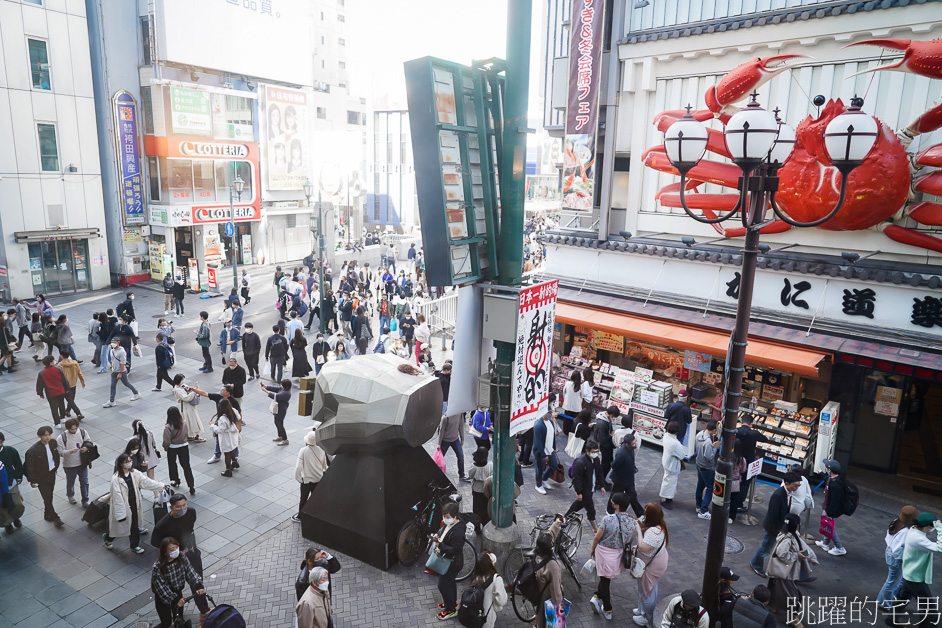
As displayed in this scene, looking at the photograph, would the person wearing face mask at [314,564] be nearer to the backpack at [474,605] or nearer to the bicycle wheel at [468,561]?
the backpack at [474,605]

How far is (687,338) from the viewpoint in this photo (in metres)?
12.1

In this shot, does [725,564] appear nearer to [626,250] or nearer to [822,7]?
[626,250]

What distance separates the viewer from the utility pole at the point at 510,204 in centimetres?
732

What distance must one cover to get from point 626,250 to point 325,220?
2145 centimetres

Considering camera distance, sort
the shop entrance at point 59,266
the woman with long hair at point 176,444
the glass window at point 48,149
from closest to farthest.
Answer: the woman with long hair at point 176,444, the glass window at point 48,149, the shop entrance at point 59,266

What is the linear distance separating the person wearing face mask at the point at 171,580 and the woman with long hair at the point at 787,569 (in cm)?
697

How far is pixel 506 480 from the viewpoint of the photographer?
8.37 meters

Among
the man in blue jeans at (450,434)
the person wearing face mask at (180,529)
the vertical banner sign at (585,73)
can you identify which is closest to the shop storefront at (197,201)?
the vertical banner sign at (585,73)

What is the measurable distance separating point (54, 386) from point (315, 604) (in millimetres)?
9150

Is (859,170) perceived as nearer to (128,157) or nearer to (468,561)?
(468,561)

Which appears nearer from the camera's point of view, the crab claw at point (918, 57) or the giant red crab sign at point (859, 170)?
the crab claw at point (918, 57)

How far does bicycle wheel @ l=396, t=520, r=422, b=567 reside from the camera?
8.40 meters

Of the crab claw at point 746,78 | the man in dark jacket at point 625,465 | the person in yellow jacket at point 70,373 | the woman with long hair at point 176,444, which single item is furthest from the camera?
the person in yellow jacket at point 70,373

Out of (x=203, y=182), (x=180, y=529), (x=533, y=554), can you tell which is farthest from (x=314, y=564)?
(x=203, y=182)
